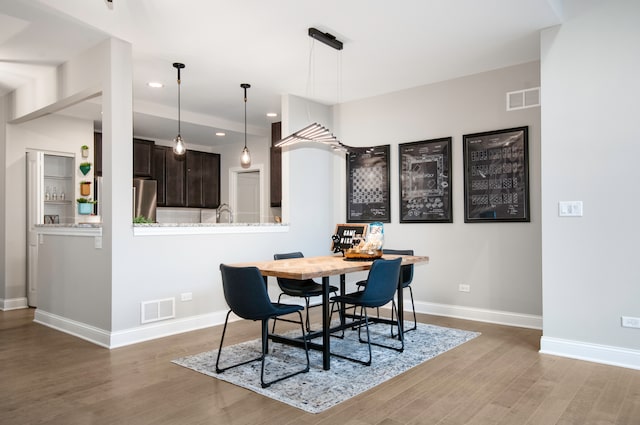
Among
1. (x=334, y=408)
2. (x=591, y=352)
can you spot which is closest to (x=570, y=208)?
(x=591, y=352)

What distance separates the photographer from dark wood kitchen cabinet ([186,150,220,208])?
331 inches

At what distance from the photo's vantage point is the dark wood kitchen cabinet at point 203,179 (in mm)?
8406

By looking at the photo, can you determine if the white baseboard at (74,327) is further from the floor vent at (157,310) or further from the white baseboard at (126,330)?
the floor vent at (157,310)

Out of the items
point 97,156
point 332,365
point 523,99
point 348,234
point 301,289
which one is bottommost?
point 332,365

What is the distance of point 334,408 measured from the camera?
268 centimetres

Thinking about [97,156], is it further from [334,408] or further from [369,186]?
[334,408]

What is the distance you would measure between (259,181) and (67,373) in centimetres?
564

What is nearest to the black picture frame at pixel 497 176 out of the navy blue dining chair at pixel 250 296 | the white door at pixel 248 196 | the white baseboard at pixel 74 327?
the navy blue dining chair at pixel 250 296

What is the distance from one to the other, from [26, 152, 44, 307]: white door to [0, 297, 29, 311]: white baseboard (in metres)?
0.07

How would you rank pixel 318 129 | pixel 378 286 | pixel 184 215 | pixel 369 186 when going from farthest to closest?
pixel 184 215 → pixel 369 186 → pixel 318 129 → pixel 378 286

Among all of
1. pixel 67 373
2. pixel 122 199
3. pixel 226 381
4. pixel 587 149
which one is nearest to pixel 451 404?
pixel 226 381

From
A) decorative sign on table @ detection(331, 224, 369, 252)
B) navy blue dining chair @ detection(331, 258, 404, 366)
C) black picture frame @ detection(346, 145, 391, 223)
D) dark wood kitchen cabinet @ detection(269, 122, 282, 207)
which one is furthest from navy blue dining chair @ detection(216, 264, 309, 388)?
dark wood kitchen cabinet @ detection(269, 122, 282, 207)

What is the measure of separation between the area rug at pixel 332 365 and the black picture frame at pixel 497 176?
135 centimetres

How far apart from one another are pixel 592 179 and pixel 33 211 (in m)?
6.37
